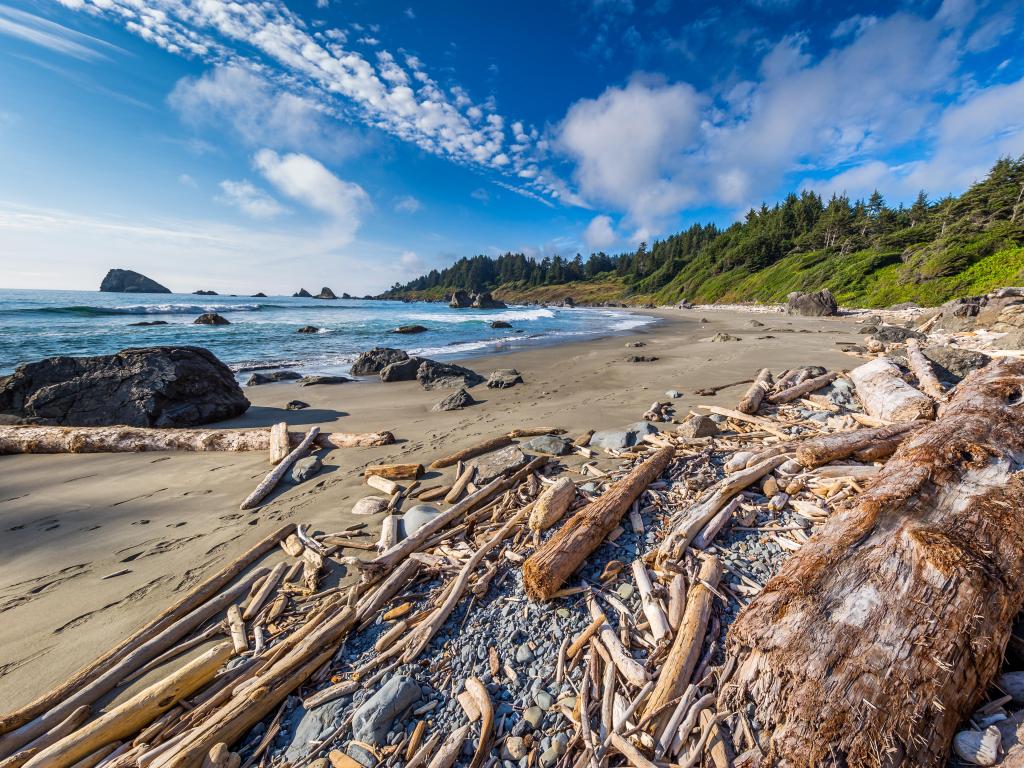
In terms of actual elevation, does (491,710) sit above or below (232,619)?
above

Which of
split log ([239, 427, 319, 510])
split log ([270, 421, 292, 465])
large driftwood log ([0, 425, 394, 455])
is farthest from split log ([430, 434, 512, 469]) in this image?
split log ([270, 421, 292, 465])

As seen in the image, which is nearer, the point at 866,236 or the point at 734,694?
the point at 734,694

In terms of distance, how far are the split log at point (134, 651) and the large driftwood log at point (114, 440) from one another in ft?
12.0

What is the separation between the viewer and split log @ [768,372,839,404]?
722 cm

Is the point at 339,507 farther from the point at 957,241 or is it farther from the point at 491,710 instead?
the point at 957,241

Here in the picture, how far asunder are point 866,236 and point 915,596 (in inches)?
3175

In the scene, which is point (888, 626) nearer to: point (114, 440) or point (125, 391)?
point (114, 440)

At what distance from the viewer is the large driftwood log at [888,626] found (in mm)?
1692

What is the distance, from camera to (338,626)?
9.24ft

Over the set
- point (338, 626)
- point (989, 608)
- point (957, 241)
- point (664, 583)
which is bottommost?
point (338, 626)

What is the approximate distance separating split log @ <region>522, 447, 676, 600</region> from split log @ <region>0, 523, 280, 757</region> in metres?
2.78

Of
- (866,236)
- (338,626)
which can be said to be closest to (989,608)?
(338,626)

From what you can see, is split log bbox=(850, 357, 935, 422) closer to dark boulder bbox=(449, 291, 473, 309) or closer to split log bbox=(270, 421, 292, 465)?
split log bbox=(270, 421, 292, 465)

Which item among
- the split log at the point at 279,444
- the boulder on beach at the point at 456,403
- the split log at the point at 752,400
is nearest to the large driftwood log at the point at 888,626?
the split log at the point at 752,400
